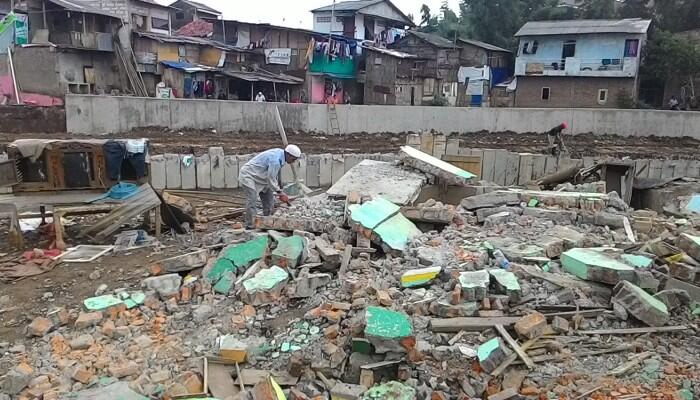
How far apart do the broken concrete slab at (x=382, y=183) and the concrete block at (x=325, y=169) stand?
4490 mm

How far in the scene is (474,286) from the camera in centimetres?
512

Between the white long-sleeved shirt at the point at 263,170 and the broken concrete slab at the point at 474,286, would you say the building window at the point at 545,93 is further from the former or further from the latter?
the broken concrete slab at the point at 474,286

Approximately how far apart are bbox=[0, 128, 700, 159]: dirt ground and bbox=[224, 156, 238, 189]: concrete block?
175 centimetres

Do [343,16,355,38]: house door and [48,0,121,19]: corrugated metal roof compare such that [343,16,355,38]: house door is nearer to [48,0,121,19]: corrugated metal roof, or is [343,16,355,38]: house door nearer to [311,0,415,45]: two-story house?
[311,0,415,45]: two-story house

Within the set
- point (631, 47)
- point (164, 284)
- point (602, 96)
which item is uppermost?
point (631, 47)

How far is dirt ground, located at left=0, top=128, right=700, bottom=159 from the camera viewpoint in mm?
16219

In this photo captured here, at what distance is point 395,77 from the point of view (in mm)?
29078

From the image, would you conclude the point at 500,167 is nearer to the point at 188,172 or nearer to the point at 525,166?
the point at 525,166

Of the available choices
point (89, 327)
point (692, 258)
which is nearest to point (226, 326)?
point (89, 327)

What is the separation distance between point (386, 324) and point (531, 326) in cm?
127

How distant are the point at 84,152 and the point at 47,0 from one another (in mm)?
19733

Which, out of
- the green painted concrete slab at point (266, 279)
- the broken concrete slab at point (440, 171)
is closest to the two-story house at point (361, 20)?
the broken concrete slab at point (440, 171)

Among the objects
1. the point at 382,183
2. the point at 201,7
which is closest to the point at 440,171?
the point at 382,183

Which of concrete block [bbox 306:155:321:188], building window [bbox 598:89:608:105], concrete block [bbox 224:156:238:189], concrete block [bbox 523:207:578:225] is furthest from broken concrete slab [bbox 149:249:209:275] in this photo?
building window [bbox 598:89:608:105]
